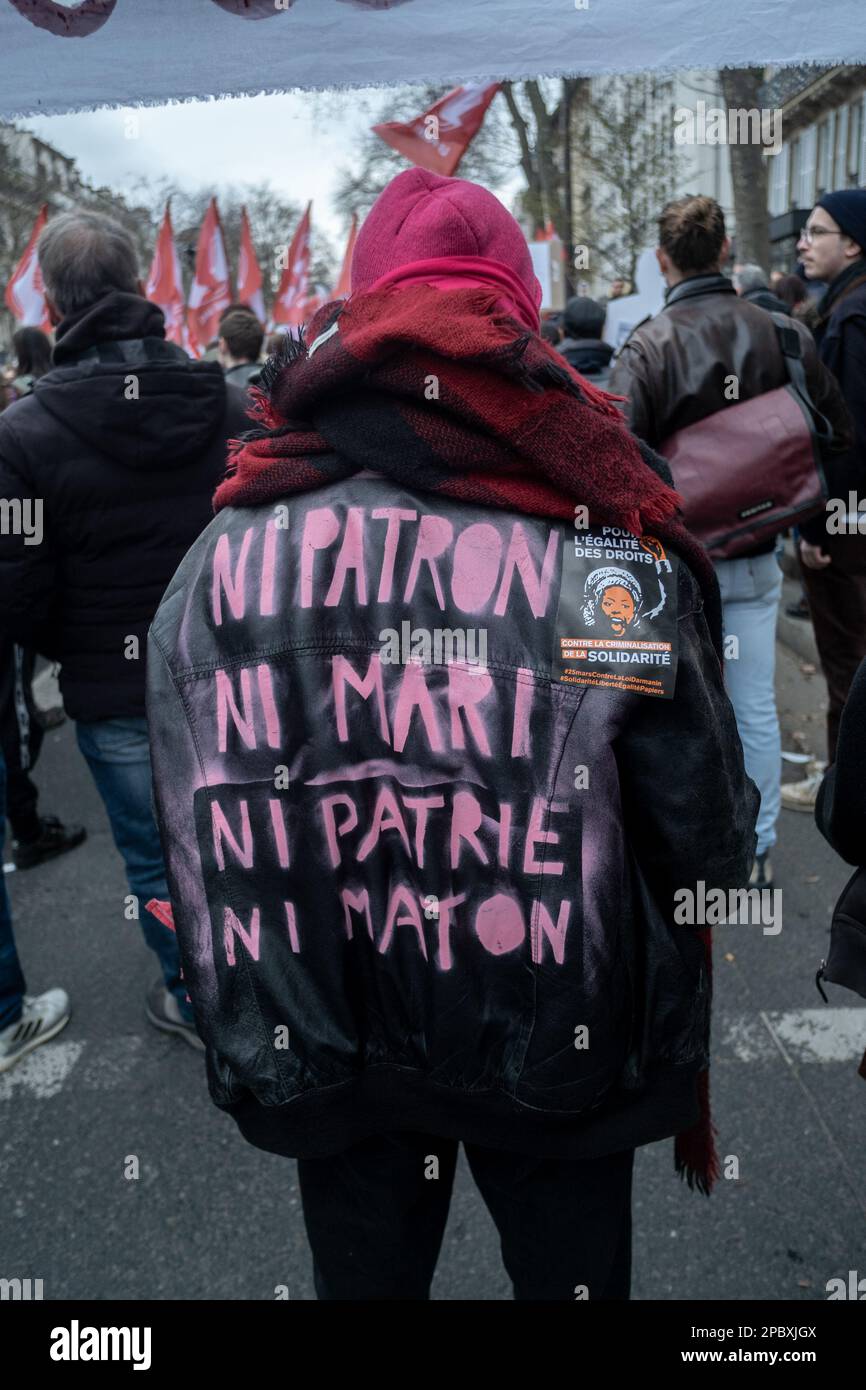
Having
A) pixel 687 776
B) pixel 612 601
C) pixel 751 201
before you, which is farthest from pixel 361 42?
pixel 751 201

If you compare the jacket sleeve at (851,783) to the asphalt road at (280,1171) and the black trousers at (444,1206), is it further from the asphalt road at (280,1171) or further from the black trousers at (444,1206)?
the asphalt road at (280,1171)

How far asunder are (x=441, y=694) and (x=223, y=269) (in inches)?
418

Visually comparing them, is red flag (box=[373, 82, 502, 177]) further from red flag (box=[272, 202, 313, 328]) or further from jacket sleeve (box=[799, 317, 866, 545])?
red flag (box=[272, 202, 313, 328])

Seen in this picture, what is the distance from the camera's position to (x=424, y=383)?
1253mm

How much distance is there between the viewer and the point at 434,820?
54.0 inches

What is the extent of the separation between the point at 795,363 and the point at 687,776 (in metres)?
2.31

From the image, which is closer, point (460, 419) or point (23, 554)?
point (460, 419)

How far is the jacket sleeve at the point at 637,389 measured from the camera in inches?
125

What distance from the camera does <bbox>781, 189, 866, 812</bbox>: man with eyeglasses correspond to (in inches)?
146

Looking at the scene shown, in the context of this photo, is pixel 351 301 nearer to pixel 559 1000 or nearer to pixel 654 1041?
pixel 559 1000

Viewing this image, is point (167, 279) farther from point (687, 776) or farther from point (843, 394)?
point (687, 776)

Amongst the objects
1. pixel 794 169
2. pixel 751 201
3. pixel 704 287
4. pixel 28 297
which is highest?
pixel 794 169

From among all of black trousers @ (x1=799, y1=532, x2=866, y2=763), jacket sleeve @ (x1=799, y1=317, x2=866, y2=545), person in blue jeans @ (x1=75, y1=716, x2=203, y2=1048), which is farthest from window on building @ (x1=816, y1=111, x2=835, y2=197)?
person in blue jeans @ (x1=75, y1=716, x2=203, y2=1048)

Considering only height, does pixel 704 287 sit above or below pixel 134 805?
above
